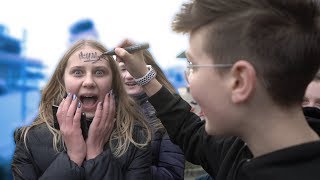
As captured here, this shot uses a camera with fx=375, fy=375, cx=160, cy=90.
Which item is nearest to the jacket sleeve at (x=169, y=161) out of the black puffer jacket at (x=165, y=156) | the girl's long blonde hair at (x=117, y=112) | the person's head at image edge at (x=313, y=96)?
the black puffer jacket at (x=165, y=156)

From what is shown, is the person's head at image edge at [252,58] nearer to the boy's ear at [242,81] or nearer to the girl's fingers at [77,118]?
the boy's ear at [242,81]

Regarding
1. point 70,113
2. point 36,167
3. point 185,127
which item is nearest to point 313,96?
point 185,127

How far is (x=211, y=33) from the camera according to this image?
32.5 inches

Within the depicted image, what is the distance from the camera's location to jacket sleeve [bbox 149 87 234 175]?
1116mm

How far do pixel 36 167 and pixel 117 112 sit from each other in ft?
1.27

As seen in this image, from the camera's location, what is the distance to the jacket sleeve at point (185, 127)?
→ 112 cm

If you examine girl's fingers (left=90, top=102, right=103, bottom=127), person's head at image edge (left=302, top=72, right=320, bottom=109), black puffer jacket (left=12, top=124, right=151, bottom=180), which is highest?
girl's fingers (left=90, top=102, right=103, bottom=127)

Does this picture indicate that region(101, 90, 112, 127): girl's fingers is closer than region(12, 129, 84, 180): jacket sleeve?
No

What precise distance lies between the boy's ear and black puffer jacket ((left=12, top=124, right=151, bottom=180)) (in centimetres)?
70

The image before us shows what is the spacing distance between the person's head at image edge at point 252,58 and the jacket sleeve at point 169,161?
77cm

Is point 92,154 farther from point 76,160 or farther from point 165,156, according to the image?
point 165,156

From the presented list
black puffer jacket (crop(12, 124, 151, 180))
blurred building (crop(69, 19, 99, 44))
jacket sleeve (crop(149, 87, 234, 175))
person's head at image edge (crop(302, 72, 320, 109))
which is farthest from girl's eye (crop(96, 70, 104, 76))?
blurred building (crop(69, 19, 99, 44))

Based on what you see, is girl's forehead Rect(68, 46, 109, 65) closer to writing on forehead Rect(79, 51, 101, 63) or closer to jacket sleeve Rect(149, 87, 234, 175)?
writing on forehead Rect(79, 51, 101, 63)

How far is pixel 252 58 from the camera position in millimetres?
770
